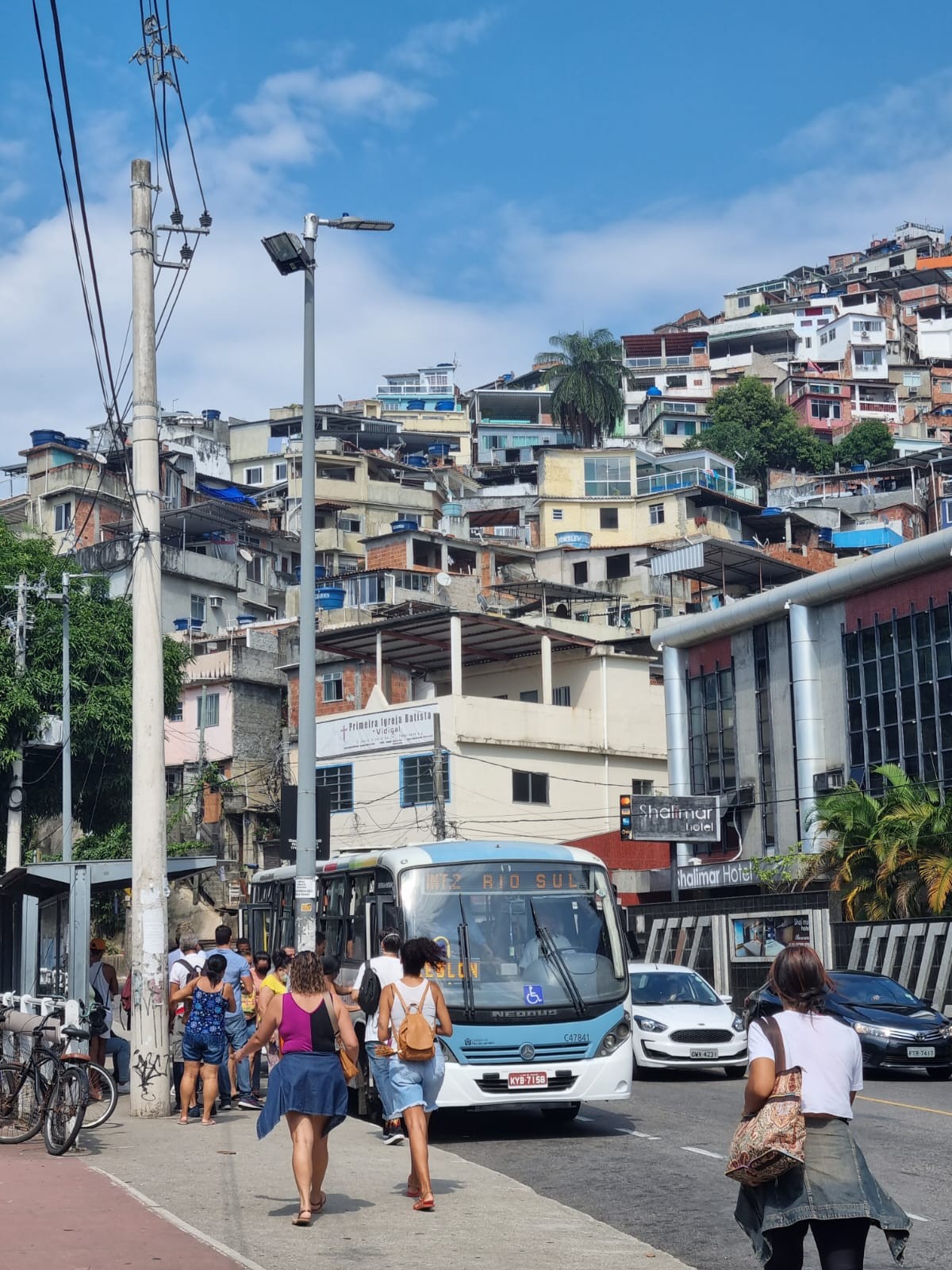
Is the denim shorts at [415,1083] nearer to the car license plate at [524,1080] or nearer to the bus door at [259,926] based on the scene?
the car license plate at [524,1080]

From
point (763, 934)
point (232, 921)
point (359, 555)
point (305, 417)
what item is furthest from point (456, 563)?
point (305, 417)

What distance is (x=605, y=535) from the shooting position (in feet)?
290

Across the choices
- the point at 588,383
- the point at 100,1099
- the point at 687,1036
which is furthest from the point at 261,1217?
the point at 588,383

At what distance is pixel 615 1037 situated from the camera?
50.2ft

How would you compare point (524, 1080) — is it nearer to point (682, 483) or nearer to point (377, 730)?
point (377, 730)

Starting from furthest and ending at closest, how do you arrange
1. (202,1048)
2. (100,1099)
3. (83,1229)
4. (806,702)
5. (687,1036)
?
1. (806,702)
2. (687,1036)
3. (202,1048)
4. (100,1099)
5. (83,1229)

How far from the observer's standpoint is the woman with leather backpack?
10508mm

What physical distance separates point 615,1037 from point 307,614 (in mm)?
7611

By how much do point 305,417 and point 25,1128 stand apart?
1037cm

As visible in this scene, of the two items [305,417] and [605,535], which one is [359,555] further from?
[305,417]

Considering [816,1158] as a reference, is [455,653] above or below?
above

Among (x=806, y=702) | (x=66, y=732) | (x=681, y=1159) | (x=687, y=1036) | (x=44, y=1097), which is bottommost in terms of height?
(x=681, y=1159)

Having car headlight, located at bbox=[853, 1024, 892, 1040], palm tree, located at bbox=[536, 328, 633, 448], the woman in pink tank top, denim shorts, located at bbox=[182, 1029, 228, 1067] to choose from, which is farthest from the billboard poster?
palm tree, located at bbox=[536, 328, 633, 448]

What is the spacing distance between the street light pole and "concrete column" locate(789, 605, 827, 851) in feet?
71.3
